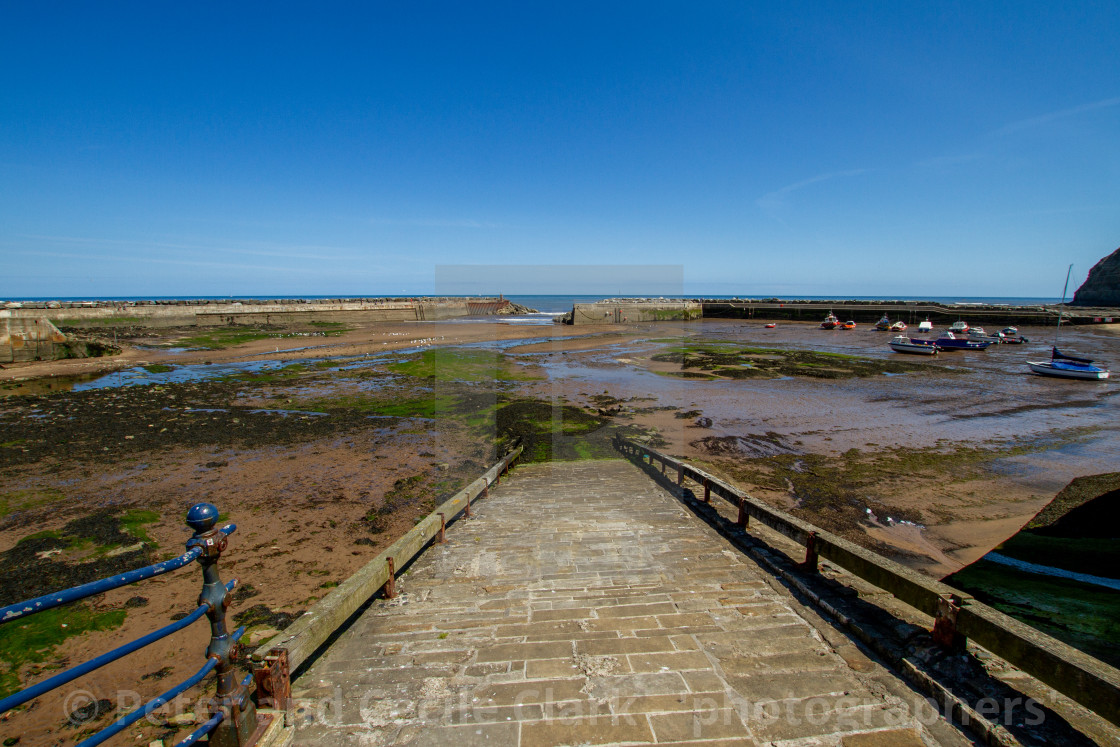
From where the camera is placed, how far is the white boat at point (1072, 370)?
76.6 feet

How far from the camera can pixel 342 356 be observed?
29609mm

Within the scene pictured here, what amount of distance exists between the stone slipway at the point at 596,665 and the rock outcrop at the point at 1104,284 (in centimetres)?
11486

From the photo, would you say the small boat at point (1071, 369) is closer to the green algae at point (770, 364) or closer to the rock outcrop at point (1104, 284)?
the green algae at point (770, 364)

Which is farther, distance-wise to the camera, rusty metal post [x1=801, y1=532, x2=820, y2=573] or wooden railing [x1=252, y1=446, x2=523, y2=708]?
rusty metal post [x1=801, y1=532, x2=820, y2=573]

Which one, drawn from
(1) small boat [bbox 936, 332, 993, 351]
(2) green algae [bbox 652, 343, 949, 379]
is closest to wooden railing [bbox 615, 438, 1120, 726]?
(2) green algae [bbox 652, 343, 949, 379]

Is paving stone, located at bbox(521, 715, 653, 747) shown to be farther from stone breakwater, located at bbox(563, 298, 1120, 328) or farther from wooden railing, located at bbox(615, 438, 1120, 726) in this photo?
stone breakwater, located at bbox(563, 298, 1120, 328)

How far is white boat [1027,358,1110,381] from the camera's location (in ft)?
76.6

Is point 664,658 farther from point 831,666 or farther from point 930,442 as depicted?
point 930,442

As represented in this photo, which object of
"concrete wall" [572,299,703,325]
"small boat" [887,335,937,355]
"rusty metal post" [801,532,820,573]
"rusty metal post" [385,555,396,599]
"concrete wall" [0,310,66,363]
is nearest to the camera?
"rusty metal post" [385,555,396,599]

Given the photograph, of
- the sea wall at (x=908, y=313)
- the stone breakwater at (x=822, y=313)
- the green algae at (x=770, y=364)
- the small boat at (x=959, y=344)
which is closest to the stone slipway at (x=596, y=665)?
the green algae at (x=770, y=364)

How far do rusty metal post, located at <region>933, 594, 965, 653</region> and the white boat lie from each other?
30560mm

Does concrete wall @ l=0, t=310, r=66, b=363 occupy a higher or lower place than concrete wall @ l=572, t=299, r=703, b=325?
lower

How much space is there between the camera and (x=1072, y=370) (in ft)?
77.7

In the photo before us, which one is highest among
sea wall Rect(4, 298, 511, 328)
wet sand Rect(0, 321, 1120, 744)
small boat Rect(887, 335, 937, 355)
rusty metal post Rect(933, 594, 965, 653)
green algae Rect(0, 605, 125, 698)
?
sea wall Rect(4, 298, 511, 328)
